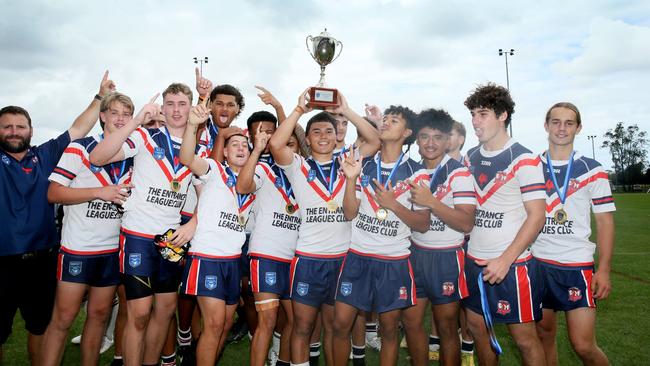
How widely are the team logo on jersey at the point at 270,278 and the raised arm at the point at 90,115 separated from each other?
2.48 metres

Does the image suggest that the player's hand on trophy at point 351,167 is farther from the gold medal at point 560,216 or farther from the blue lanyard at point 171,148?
the gold medal at point 560,216

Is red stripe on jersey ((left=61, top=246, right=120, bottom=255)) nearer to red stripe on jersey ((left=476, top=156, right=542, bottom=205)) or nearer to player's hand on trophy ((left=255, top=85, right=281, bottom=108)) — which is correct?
player's hand on trophy ((left=255, top=85, right=281, bottom=108))

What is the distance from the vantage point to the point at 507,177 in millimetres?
3959

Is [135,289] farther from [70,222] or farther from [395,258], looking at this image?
[395,258]

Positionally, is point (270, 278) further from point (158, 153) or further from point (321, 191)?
point (158, 153)

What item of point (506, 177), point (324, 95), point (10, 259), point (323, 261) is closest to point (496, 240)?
point (506, 177)

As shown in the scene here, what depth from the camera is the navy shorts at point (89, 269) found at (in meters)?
4.16

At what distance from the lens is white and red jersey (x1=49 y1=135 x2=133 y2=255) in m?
4.19

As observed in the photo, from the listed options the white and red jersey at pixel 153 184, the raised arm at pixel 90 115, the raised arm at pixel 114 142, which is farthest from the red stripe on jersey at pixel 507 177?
the raised arm at pixel 90 115

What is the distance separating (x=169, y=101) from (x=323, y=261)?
2.06 metres

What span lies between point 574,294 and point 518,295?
538 mm

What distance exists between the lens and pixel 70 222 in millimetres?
4281

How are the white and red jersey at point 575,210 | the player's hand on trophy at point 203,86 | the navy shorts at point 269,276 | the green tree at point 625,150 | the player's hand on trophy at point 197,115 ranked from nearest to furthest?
the player's hand on trophy at point 197,115 → the white and red jersey at point 575,210 → the navy shorts at point 269,276 → the player's hand on trophy at point 203,86 → the green tree at point 625,150

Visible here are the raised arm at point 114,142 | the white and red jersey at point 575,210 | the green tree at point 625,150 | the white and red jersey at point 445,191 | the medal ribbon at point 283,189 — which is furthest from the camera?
the green tree at point 625,150
